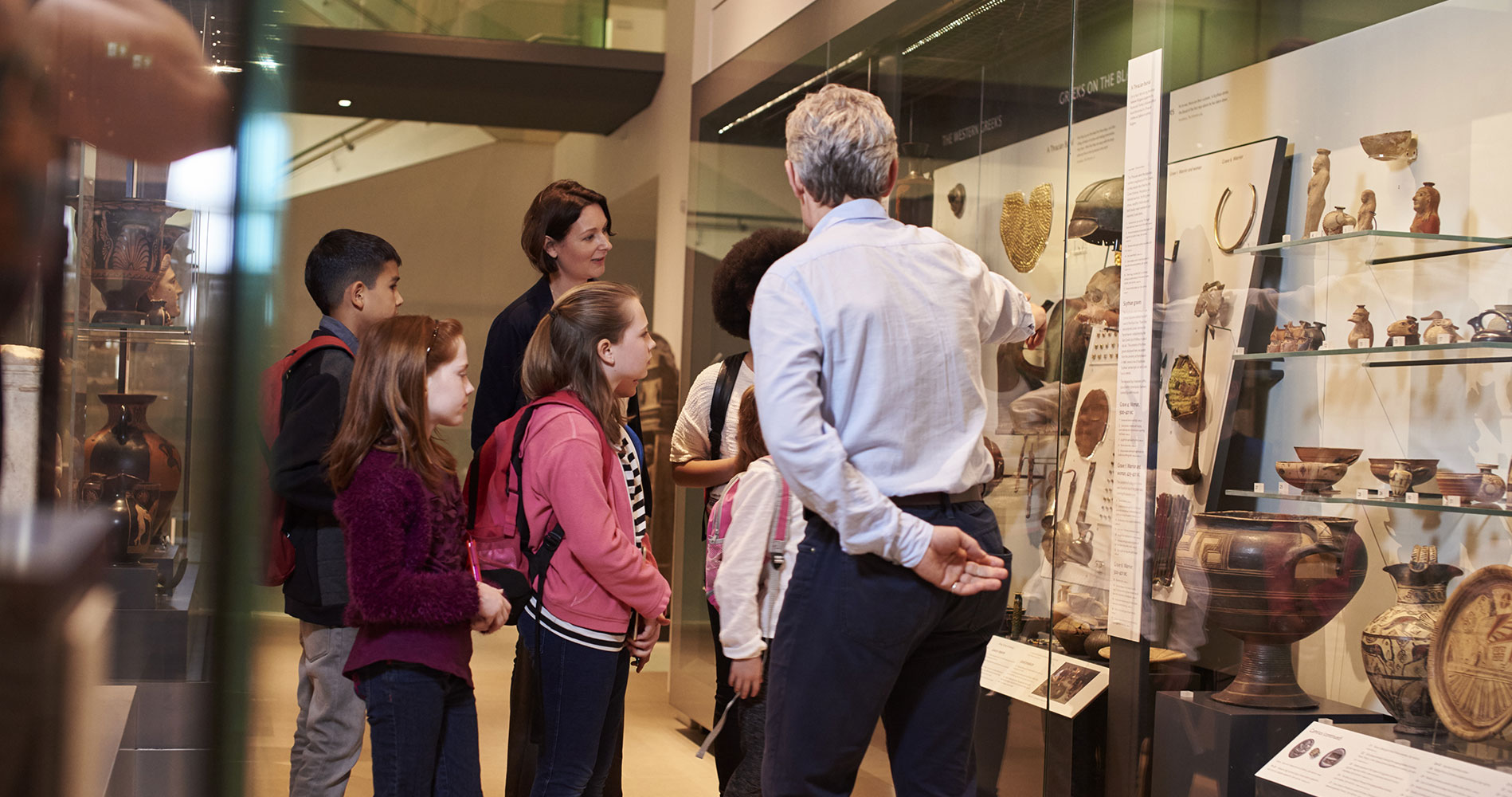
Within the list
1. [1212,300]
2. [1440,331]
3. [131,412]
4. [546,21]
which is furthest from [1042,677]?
[546,21]

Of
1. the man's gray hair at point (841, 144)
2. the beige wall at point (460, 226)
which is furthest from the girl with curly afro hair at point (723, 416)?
the beige wall at point (460, 226)

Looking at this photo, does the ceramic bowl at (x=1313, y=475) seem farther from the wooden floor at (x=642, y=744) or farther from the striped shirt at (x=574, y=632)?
the striped shirt at (x=574, y=632)

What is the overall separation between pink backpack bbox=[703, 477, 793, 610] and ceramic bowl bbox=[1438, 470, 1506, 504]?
4.39 ft

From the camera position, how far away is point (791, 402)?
5.67 feet

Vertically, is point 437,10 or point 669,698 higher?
point 437,10

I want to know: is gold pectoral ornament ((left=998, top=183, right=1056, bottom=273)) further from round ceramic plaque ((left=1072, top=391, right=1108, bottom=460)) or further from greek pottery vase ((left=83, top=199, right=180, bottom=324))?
greek pottery vase ((left=83, top=199, right=180, bottom=324))

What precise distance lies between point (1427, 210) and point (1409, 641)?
0.90 meters

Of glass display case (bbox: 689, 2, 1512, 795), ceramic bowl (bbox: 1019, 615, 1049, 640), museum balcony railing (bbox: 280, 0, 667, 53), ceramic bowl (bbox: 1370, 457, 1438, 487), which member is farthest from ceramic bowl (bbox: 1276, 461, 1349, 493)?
museum balcony railing (bbox: 280, 0, 667, 53)

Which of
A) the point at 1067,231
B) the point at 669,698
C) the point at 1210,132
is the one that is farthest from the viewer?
the point at 669,698

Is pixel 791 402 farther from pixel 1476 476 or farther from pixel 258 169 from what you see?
pixel 1476 476

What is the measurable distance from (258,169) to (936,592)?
1.39 metres

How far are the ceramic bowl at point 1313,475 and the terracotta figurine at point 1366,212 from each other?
0.53 metres

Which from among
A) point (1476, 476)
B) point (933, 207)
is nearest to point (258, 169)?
point (1476, 476)

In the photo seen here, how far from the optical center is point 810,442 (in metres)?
1.71
